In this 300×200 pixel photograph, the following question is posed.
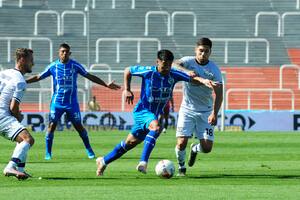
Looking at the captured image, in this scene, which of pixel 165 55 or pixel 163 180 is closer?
pixel 163 180

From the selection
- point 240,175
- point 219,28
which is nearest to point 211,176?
point 240,175

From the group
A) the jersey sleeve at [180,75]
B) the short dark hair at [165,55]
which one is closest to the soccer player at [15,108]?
the short dark hair at [165,55]

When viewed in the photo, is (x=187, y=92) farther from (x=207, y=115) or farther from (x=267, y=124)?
(x=267, y=124)

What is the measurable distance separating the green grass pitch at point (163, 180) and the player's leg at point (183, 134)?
0.26m

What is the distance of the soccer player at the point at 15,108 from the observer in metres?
13.5

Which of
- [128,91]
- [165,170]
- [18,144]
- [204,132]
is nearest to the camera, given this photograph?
[18,144]

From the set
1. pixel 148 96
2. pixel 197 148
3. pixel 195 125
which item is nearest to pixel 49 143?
pixel 197 148

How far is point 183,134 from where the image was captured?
15.2 m

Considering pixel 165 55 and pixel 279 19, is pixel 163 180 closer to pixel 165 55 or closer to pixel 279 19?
pixel 165 55

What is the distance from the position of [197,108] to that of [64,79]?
4.77 metres

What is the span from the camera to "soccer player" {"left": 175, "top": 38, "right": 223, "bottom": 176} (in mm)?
15039

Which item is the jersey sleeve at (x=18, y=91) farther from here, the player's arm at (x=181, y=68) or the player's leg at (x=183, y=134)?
the player's leg at (x=183, y=134)

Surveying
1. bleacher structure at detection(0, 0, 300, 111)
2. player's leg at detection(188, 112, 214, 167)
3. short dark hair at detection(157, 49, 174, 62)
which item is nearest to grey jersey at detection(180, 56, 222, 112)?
player's leg at detection(188, 112, 214, 167)

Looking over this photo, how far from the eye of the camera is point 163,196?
11.7m
